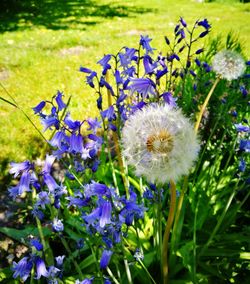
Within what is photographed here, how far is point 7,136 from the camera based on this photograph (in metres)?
4.78

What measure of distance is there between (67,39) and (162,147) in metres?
8.16

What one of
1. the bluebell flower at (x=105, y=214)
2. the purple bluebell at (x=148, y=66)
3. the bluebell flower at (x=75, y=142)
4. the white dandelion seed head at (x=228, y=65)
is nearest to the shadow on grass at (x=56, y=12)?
the white dandelion seed head at (x=228, y=65)

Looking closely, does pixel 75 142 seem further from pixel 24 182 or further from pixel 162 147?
pixel 162 147

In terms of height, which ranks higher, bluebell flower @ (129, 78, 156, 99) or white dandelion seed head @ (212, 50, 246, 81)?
bluebell flower @ (129, 78, 156, 99)

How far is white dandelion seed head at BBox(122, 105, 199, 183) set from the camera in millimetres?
1538

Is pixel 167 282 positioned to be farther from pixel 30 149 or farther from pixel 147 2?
pixel 147 2

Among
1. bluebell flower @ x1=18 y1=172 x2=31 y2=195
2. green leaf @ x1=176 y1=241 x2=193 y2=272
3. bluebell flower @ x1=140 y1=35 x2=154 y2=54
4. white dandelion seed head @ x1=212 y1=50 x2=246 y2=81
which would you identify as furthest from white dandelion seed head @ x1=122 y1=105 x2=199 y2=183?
white dandelion seed head @ x1=212 y1=50 x2=246 y2=81

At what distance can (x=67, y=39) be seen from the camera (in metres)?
9.03

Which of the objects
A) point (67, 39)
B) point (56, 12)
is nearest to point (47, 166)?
point (67, 39)

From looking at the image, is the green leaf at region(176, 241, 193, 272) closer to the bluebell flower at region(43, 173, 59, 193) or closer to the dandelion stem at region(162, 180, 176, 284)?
the dandelion stem at region(162, 180, 176, 284)

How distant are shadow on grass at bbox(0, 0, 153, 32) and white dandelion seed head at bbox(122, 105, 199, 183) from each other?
9.57m

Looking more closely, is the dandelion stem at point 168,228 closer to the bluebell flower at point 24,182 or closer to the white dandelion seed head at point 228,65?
the bluebell flower at point 24,182

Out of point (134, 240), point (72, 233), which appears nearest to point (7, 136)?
point (72, 233)

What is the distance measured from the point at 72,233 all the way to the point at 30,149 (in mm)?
1963
